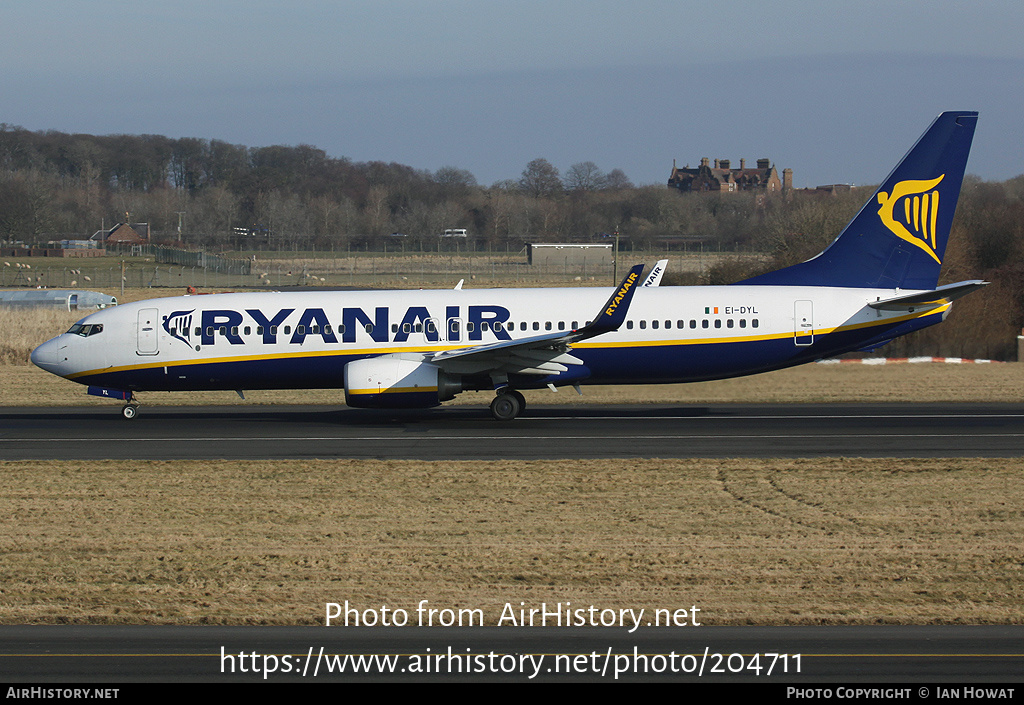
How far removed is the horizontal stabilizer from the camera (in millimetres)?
24828

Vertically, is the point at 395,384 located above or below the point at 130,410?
above

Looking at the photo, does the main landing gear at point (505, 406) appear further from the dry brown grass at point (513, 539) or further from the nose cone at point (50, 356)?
the nose cone at point (50, 356)

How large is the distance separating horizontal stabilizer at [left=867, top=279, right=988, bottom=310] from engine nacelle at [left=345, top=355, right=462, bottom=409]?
1116cm

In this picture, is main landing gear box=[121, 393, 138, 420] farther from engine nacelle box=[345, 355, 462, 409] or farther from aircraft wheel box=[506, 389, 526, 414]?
aircraft wheel box=[506, 389, 526, 414]

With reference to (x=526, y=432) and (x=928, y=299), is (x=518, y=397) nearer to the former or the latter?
(x=526, y=432)

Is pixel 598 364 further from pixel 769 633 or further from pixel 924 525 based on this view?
pixel 769 633

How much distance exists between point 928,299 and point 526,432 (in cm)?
1053

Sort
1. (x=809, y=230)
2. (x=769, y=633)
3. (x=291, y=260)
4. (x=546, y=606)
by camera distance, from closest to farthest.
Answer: (x=769, y=633) < (x=546, y=606) < (x=809, y=230) < (x=291, y=260)

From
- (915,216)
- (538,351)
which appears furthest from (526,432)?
(915,216)

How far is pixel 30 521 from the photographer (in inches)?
628

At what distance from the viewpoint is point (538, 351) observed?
2597 centimetres

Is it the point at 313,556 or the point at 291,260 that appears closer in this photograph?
the point at 313,556

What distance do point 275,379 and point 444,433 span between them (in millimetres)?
5217
